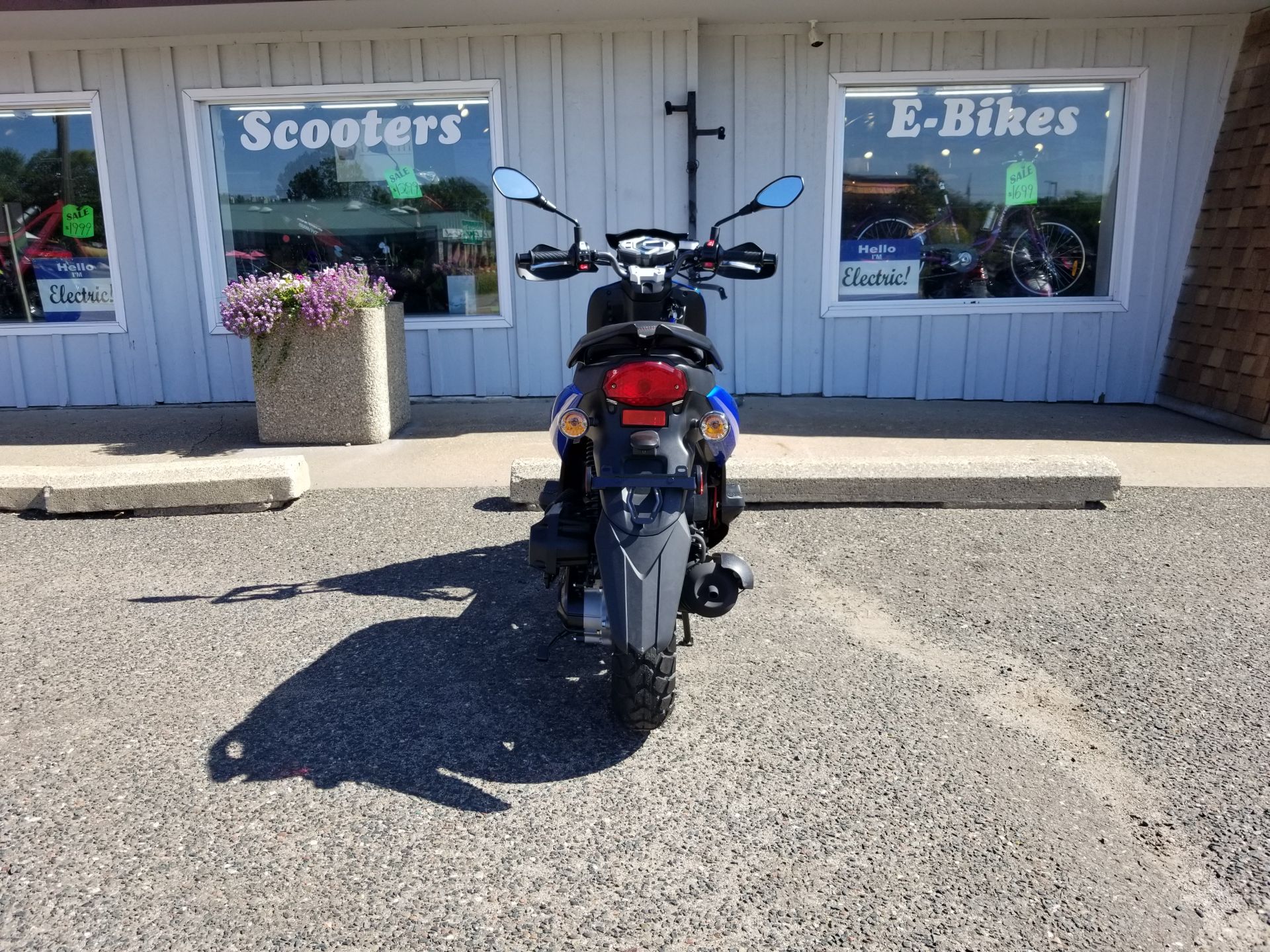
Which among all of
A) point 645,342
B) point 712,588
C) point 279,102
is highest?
point 279,102

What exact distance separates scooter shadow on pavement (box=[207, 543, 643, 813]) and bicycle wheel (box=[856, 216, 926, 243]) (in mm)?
5158

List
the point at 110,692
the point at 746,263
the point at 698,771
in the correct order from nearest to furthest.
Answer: the point at 698,771, the point at 110,692, the point at 746,263

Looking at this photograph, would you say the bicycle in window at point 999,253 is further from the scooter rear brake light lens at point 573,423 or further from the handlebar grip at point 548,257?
the scooter rear brake light lens at point 573,423

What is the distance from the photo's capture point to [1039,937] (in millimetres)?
1999

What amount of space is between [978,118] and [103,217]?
703cm

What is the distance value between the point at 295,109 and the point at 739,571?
644 centimetres

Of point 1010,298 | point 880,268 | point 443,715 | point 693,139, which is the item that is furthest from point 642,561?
point 1010,298

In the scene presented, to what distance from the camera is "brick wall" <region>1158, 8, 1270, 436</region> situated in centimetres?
670

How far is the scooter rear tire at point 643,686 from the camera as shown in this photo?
8.57ft

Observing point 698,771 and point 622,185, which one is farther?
point 622,185

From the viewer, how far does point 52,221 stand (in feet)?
25.8

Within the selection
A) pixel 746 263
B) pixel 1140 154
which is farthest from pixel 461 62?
pixel 1140 154

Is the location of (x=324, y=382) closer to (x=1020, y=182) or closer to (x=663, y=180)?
(x=663, y=180)

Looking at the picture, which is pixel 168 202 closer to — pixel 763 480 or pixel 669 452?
pixel 763 480
